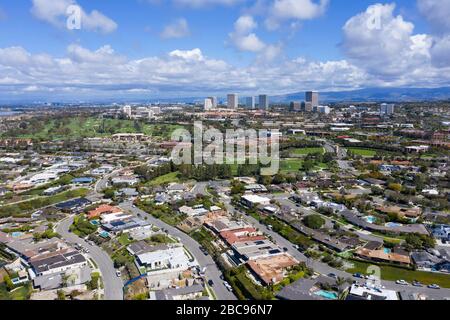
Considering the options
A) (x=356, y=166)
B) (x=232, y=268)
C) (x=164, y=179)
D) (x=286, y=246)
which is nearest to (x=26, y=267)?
(x=232, y=268)

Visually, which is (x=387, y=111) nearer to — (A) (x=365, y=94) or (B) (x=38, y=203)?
(B) (x=38, y=203)

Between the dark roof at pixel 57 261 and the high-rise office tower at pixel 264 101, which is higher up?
the high-rise office tower at pixel 264 101

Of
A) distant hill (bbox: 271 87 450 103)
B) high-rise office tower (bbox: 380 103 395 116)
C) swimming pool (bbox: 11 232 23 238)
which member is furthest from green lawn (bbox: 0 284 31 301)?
distant hill (bbox: 271 87 450 103)

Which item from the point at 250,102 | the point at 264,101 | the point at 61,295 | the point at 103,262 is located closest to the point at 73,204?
the point at 103,262

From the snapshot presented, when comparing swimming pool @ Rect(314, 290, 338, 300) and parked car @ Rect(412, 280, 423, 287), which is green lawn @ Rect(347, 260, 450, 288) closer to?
parked car @ Rect(412, 280, 423, 287)

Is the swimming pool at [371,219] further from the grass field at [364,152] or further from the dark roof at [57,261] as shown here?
the grass field at [364,152]

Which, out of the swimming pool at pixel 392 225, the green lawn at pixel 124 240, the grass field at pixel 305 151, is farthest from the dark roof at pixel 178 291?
the grass field at pixel 305 151
